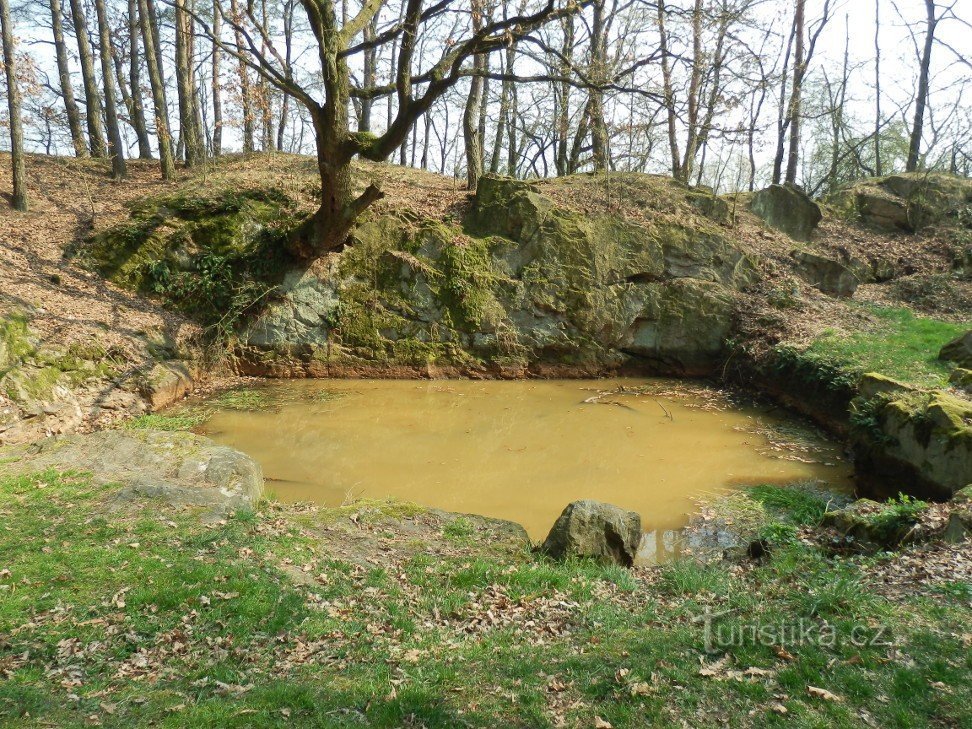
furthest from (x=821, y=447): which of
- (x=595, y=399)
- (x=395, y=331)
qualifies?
(x=395, y=331)

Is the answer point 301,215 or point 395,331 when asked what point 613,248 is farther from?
point 301,215

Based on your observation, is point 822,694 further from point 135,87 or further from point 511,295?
point 135,87

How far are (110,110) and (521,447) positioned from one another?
1432 cm

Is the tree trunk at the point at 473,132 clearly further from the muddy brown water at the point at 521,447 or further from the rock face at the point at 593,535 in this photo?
the rock face at the point at 593,535

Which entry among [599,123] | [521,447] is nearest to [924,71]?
[599,123]

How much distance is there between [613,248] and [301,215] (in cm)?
730

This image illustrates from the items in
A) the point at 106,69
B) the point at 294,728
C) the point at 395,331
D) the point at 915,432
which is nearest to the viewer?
the point at 294,728

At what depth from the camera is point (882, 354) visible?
11.8 m

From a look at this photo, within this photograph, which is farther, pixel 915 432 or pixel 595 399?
pixel 595 399

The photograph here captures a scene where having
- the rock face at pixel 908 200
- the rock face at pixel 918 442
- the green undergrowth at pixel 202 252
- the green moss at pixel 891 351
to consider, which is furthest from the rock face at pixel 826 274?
the green undergrowth at pixel 202 252

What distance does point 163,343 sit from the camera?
11.7m

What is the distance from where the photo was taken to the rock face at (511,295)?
44.4 ft

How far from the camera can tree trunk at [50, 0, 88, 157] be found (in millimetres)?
17766

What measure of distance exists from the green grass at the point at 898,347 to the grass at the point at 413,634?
653cm
